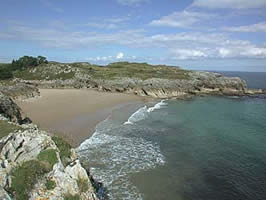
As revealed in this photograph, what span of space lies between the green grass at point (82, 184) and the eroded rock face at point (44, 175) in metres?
0.01

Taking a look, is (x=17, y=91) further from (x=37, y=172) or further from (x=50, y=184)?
(x=50, y=184)

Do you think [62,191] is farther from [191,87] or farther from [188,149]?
[191,87]

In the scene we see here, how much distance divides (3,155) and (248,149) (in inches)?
854

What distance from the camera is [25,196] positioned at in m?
7.44

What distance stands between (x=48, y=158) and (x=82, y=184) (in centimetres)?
174

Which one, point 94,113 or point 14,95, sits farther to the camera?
Answer: point 14,95

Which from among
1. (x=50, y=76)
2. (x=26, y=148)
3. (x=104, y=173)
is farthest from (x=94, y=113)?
(x=50, y=76)

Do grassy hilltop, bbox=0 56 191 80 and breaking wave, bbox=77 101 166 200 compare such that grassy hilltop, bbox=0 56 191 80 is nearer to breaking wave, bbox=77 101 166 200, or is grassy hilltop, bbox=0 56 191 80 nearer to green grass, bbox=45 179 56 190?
breaking wave, bbox=77 101 166 200

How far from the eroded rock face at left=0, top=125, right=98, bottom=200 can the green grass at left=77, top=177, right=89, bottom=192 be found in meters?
0.01

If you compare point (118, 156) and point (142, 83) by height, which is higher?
point (142, 83)

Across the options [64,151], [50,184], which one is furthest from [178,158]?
[50,184]

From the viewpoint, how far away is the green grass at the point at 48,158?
28.1ft

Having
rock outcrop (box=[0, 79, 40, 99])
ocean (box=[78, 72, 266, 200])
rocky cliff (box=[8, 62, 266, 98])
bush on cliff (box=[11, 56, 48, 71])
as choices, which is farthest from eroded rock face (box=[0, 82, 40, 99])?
bush on cliff (box=[11, 56, 48, 71])

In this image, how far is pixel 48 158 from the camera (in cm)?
877
